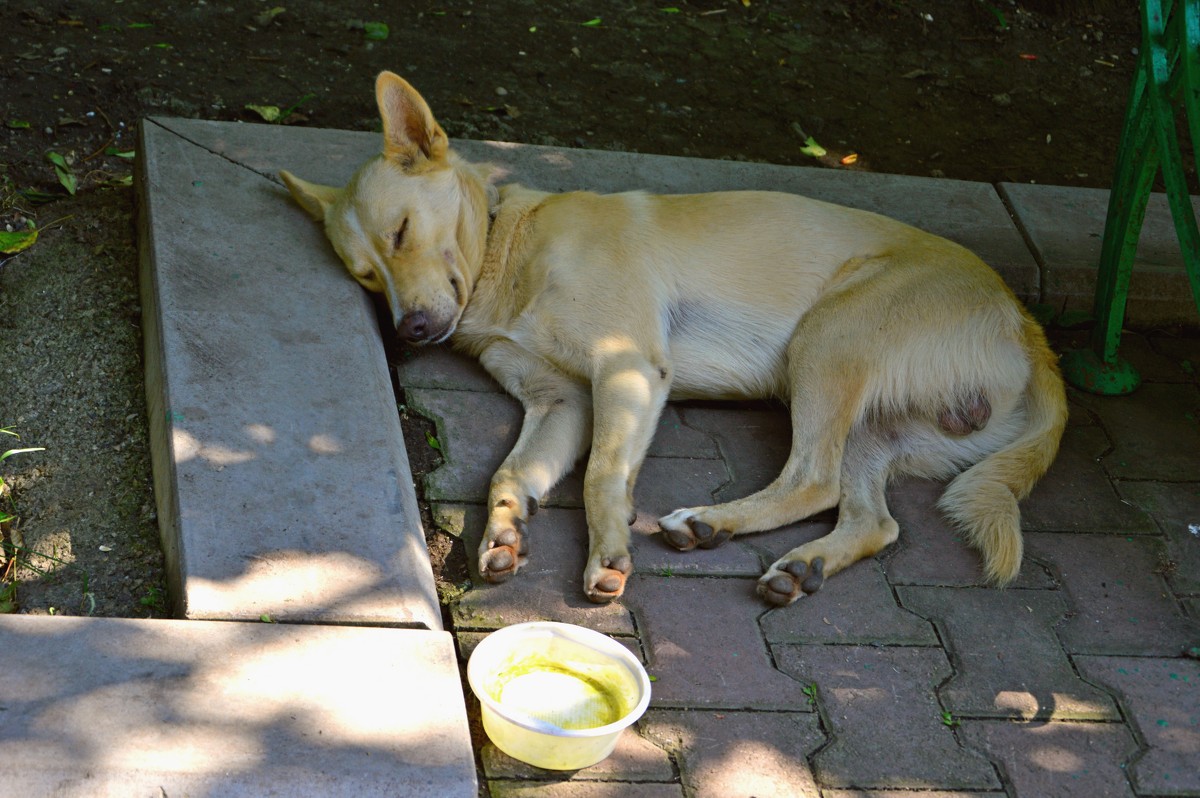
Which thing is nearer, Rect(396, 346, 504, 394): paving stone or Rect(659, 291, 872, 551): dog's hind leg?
Rect(659, 291, 872, 551): dog's hind leg

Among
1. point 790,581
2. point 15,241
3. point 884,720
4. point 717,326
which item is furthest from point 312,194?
point 884,720

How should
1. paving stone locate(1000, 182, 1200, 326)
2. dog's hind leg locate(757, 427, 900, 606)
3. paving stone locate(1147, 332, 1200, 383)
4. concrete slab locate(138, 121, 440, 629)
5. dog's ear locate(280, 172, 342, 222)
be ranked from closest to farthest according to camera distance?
concrete slab locate(138, 121, 440, 629) < dog's hind leg locate(757, 427, 900, 606) < dog's ear locate(280, 172, 342, 222) < paving stone locate(1147, 332, 1200, 383) < paving stone locate(1000, 182, 1200, 326)

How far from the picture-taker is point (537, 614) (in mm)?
2787

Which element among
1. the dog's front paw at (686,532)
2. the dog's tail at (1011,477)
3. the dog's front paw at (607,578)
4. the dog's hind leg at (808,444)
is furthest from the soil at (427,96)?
the dog's tail at (1011,477)

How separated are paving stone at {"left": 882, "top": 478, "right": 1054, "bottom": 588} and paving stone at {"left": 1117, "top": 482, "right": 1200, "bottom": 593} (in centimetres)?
41

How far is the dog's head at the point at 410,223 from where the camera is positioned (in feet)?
11.9

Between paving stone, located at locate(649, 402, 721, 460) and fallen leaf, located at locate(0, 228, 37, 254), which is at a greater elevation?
paving stone, located at locate(649, 402, 721, 460)

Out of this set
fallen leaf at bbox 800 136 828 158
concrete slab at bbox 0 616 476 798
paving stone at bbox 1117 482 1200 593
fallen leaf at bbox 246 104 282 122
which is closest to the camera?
concrete slab at bbox 0 616 476 798

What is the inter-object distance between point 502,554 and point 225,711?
881mm

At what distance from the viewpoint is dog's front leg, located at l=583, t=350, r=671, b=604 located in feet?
9.47

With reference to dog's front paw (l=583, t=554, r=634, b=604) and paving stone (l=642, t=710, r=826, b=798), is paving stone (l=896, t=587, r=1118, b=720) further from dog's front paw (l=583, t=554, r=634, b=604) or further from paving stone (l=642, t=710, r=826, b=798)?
dog's front paw (l=583, t=554, r=634, b=604)

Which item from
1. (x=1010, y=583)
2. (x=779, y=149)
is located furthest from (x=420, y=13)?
(x=1010, y=583)

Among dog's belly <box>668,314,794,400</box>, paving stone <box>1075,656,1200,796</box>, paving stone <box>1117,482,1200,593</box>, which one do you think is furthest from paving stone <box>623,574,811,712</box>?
paving stone <box>1117,482,1200,593</box>

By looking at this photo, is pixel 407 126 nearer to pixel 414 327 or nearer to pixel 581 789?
pixel 414 327
